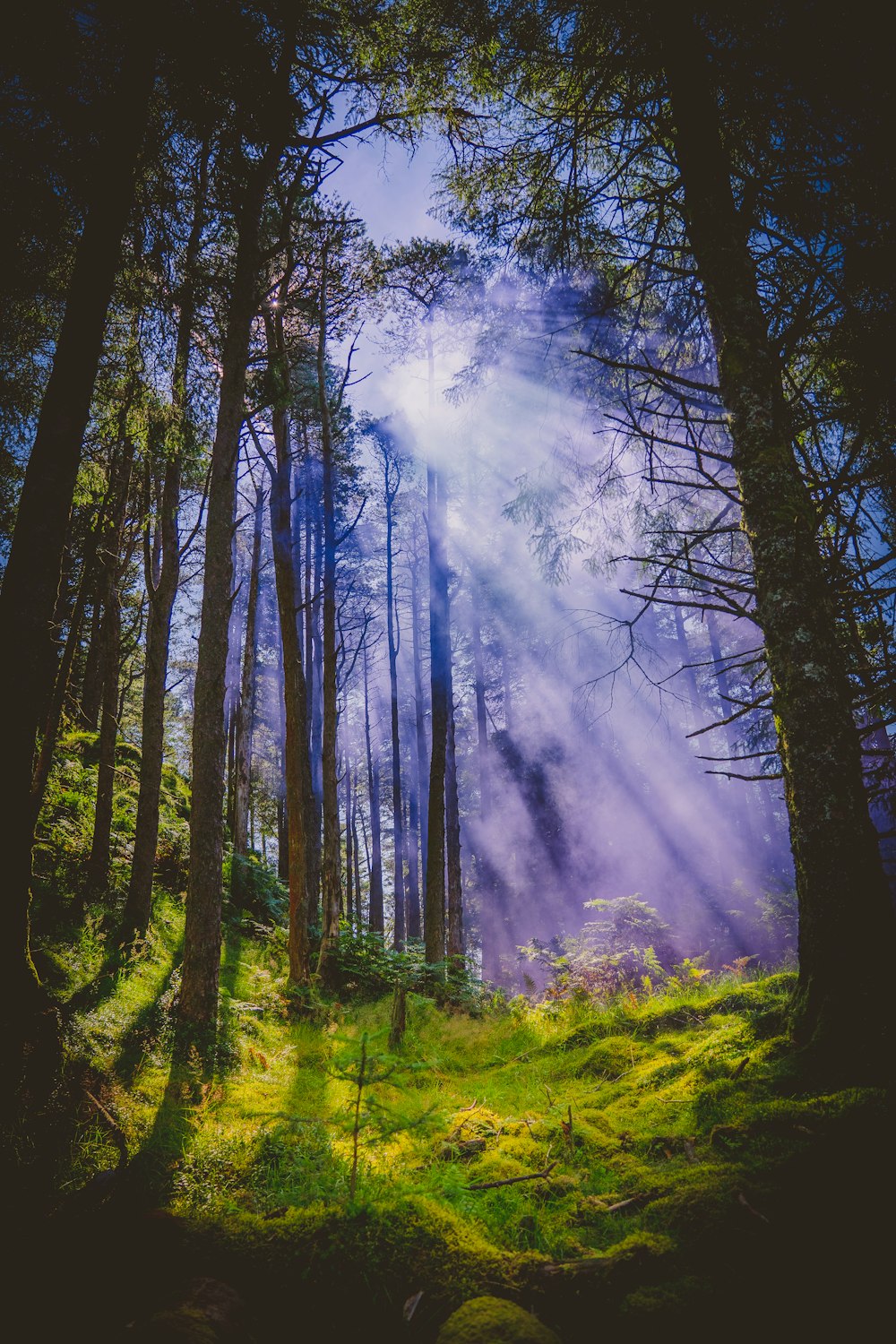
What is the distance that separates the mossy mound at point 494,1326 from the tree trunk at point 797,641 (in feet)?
5.59

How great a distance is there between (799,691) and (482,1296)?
271 cm

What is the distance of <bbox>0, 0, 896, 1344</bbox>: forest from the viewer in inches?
70.7

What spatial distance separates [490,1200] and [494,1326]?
1.07 m

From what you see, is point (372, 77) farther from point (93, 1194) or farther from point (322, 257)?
point (93, 1194)

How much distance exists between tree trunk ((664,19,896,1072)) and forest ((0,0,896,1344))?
0.06 ft

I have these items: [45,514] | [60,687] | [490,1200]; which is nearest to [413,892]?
[60,687]

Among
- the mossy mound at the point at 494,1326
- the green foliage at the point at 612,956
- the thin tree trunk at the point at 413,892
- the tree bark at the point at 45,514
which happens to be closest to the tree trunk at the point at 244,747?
the green foliage at the point at 612,956

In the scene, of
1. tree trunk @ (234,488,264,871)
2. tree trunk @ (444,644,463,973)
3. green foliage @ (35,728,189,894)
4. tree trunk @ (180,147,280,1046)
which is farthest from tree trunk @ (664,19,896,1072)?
tree trunk @ (234,488,264,871)

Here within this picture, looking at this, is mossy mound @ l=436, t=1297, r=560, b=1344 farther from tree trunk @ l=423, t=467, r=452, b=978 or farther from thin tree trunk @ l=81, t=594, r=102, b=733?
thin tree trunk @ l=81, t=594, r=102, b=733

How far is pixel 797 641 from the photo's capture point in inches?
113

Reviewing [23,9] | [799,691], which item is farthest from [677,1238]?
[23,9]

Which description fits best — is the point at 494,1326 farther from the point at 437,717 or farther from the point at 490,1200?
the point at 437,717

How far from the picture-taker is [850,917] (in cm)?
251

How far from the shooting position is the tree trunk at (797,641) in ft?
8.10
